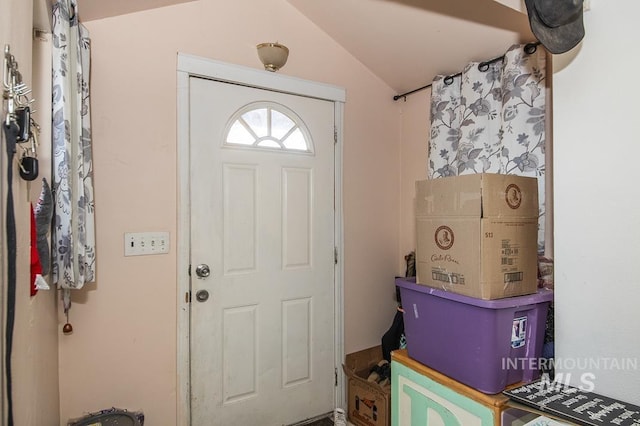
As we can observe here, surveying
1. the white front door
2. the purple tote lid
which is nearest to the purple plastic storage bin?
the purple tote lid

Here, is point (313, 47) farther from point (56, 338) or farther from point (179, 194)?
point (56, 338)

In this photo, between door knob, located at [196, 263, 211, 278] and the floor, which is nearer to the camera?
door knob, located at [196, 263, 211, 278]

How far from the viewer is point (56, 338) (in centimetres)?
158

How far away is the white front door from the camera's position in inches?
75.2

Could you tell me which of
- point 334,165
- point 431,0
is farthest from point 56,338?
point 431,0

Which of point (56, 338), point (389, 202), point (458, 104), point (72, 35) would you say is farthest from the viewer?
point (389, 202)

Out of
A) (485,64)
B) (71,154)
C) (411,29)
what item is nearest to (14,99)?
(71,154)

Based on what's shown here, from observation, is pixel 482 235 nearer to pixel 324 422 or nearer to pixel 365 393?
pixel 365 393

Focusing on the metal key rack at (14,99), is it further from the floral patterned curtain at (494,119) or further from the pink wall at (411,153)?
the pink wall at (411,153)

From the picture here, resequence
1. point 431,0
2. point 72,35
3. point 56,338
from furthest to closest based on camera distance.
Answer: point 431,0 < point 56,338 < point 72,35

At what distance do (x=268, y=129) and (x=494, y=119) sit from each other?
48.1 inches

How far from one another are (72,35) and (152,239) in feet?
2.98

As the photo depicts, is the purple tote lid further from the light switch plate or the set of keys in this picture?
the set of keys

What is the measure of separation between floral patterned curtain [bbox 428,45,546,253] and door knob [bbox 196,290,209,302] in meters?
1.47
